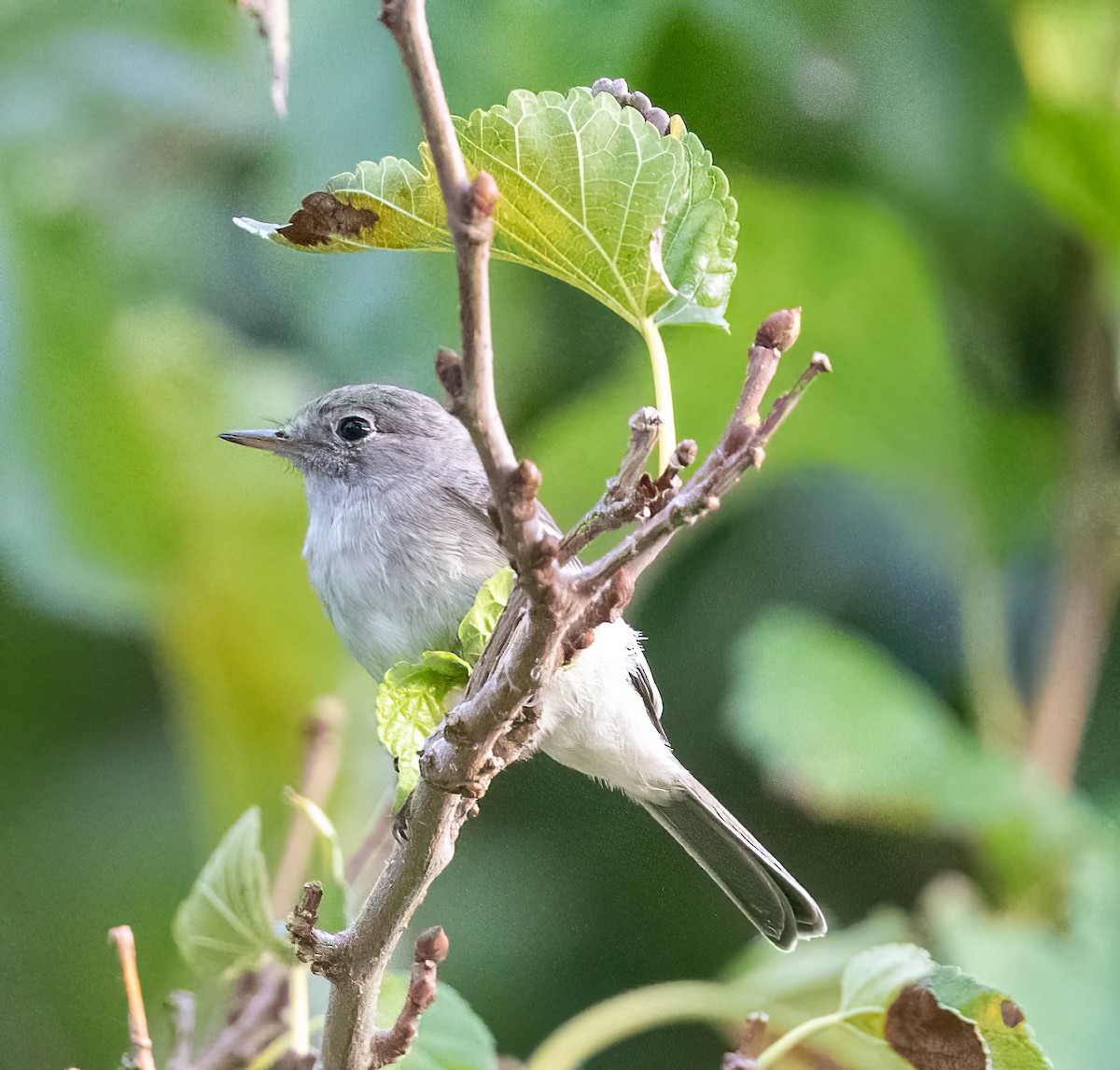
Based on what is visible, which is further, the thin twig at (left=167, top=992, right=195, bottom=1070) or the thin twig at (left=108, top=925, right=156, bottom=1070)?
the thin twig at (left=167, top=992, right=195, bottom=1070)

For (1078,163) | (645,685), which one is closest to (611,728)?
(645,685)

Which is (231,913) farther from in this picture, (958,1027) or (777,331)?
(777,331)

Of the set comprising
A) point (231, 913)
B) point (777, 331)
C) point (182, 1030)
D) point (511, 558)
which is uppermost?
point (777, 331)

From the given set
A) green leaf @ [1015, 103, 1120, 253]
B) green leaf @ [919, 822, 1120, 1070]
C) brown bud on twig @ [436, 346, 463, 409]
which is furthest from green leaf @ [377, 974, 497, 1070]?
green leaf @ [1015, 103, 1120, 253]

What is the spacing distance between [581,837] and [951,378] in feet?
1.73

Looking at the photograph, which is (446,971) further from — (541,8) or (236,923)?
(541,8)

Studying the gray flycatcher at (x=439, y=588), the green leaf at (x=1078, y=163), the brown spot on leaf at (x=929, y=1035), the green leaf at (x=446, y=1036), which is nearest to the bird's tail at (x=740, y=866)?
the gray flycatcher at (x=439, y=588)

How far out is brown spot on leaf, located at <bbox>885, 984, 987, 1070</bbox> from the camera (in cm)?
72

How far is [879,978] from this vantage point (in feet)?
2.50

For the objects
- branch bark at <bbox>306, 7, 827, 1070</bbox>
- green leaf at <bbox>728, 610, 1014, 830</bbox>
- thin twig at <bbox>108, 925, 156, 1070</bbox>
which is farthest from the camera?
green leaf at <bbox>728, 610, 1014, 830</bbox>

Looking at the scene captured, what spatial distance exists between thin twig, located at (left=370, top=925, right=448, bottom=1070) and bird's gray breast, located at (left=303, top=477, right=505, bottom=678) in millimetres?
221

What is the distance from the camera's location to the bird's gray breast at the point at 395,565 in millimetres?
780

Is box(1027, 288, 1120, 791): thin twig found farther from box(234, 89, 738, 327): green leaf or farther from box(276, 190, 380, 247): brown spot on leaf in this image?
box(276, 190, 380, 247): brown spot on leaf

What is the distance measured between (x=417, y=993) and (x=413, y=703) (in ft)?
0.47
